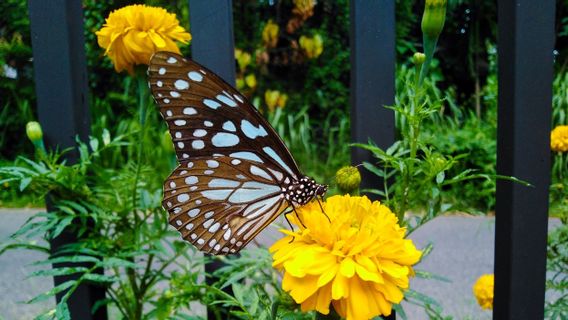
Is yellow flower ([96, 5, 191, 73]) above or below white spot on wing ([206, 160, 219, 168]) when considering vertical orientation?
above

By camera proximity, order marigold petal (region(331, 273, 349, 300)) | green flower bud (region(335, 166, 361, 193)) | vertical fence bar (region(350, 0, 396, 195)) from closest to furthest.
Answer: marigold petal (region(331, 273, 349, 300)), green flower bud (region(335, 166, 361, 193)), vertical fence bar (region(350, 0, 396, 195))

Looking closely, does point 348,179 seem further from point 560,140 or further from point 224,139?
point 560,140

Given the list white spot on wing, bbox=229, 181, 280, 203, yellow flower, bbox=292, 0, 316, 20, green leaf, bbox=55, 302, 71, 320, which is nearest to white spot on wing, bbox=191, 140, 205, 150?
white spot on wing, bbox=229, 181, 280, 203

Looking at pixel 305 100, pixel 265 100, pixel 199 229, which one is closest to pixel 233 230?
pixel 199 229

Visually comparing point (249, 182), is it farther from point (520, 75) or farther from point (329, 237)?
point (520, 75)

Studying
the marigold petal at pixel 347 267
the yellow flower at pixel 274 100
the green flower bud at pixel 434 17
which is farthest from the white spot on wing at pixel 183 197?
the yellow flower at pixel 274 100

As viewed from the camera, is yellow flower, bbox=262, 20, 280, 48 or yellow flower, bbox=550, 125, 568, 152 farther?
yellow flower, bbox=262, 20, 280, 48

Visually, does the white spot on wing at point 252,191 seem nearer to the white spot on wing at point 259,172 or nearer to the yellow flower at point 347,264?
the white spot on wing at point 259,172

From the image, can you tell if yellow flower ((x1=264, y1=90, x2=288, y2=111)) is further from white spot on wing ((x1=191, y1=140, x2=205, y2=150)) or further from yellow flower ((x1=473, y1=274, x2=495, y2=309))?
white spot on wing ((x1=191, y1=140, x2=205, y2=150))
